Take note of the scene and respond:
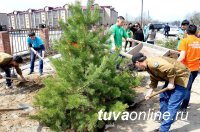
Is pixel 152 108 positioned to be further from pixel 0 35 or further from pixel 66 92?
pixel 0 35

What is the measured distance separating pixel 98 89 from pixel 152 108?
1509 millimetres

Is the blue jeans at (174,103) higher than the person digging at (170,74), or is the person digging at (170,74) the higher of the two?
the person digging at (170,74)

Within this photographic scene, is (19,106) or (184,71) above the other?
(184,71)

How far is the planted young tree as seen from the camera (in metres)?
3.53

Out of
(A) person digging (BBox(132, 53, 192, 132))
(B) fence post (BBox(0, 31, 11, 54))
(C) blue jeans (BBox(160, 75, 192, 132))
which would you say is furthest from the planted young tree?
(B) fence post (BBox(0, 31, 11, 54))

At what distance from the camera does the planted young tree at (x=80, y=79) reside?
3.53 m

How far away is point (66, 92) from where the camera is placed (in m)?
3.62

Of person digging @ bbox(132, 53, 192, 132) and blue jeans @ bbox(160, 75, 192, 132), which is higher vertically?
person digging @ bbox(132, 53, 192, 132)

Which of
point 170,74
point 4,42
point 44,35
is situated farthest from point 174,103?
point 44,35

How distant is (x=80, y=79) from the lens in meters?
3.59

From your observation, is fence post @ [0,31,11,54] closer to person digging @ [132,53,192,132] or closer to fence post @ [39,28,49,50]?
fence post @ [39,28,49,50]

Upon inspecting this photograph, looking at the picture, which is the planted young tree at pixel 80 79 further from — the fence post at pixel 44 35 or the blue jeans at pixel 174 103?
the fence post at pixel 44 35

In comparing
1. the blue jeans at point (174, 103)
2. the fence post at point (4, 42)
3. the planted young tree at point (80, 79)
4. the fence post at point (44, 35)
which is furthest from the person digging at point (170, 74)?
the fence post at point (44, 35)

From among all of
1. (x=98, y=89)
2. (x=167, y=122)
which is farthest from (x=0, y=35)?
(x=167, y=122)
